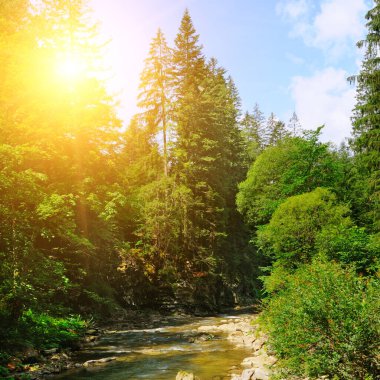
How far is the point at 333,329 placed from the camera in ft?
28.7

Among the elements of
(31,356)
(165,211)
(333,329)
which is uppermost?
(165,211)

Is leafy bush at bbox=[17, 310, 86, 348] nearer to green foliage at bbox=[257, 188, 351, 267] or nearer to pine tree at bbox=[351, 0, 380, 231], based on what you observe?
green foliage at bbox=[257, 188, 351, 267]

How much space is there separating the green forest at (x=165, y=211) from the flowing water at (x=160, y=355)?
1.80 meters

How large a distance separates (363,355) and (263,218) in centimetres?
2610

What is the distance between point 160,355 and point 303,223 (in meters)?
11.9

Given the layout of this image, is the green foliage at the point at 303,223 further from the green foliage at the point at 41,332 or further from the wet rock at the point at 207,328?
the green foliage at the point at 41,332

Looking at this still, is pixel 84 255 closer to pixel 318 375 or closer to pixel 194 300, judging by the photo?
pixel 318 375

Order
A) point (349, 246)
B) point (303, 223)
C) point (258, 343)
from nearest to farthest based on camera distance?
point (258, 343)
point (349, 246)
point (303, 223)

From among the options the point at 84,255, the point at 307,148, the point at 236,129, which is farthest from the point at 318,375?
the point at 236,129

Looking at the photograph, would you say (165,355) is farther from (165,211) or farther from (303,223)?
(165,211)

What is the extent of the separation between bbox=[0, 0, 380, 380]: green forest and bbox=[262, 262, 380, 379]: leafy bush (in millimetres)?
35

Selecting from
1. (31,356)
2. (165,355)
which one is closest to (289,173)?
(165,355)

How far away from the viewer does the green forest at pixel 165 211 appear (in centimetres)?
1043

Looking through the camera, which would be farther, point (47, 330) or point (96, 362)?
point (47, 330)
